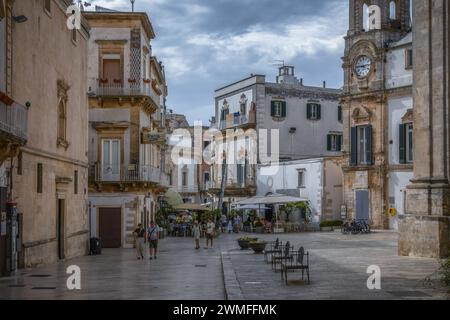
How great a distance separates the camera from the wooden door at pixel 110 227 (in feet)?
119

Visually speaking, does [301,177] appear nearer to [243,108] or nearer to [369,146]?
[369,146]

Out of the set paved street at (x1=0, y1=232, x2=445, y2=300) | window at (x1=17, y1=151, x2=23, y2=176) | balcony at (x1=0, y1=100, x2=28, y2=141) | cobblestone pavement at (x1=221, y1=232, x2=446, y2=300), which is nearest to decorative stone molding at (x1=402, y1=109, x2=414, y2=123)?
paved street at (x1=0, y1=232, x2=445, y2=300)

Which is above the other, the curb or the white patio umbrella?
the white patio umbrella

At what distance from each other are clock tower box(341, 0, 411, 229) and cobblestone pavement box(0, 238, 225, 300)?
64.0 ft

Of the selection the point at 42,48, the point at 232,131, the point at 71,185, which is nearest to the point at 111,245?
the point at 71,185

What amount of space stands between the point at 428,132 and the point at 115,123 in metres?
17.8

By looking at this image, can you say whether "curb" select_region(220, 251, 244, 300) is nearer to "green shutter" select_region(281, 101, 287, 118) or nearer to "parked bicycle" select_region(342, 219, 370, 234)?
"parked bicycle" select_region(342, 219, 370, 234)

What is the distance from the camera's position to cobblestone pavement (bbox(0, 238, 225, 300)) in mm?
16062

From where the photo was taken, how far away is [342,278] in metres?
17.9

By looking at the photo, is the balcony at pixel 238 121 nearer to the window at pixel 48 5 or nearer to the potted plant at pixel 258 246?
the potted plant at pixel 258 246

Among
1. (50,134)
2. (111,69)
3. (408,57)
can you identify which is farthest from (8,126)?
(408,57)

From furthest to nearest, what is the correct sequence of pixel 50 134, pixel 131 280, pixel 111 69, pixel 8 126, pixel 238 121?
pixel 238 121, pixel 111 69, pixel 50 134, pixel 131 280, pixel 8 126
